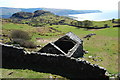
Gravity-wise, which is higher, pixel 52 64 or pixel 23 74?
pixel 52 64

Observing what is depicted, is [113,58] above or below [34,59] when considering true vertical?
below

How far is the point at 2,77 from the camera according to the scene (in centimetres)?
1491

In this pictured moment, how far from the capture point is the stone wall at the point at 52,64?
53.6 ft

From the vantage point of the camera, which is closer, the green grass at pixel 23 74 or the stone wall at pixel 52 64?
the green grass at pixel 23 74

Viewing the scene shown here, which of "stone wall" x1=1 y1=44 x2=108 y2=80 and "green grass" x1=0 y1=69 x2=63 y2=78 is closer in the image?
"green grass" x1=0 y1=69 x2=63 y2=78

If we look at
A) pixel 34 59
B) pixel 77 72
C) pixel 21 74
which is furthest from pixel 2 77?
pixel 77 72

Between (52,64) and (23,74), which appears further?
(52,64)

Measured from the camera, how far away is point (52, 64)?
1812 cm

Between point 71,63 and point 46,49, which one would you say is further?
point 46,49

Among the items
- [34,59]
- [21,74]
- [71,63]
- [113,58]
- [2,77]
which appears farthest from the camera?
[113,58]

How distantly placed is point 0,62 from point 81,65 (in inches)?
388

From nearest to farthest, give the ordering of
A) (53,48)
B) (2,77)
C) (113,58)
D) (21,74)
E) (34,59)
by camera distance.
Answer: (2,77)
(21,74)
(34,59)
(53,48)
(113,58)

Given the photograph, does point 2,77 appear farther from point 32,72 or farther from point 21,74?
point 32,72

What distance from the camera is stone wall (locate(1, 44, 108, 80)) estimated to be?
16.3m
